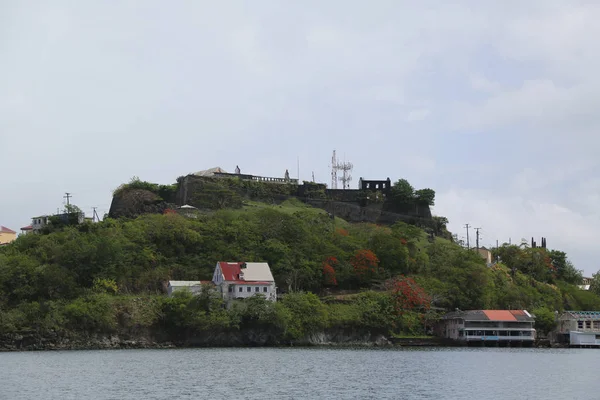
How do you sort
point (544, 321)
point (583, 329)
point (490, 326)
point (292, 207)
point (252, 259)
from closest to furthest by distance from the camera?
point (490, 326) → point (252, 259) → point (583, 329) → point (544, 321) → point (292, 207)

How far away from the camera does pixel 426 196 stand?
122m

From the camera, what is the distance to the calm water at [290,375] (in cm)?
4466

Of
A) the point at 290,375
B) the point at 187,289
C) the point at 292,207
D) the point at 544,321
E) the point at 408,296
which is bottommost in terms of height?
the point at 290,375

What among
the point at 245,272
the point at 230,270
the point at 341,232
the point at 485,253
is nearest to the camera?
the point at 230,270

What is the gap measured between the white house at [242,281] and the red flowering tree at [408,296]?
13.9 m

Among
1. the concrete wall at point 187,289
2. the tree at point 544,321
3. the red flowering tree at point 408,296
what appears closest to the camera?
the concrete wall at point 187,289

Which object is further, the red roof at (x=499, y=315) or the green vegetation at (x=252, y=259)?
the red roof at (x=499, y=315)

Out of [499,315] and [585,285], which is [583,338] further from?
[585,285]

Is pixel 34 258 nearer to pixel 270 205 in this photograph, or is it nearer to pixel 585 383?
pixel 270 205

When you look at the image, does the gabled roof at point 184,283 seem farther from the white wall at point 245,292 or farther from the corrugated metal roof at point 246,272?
the white wall at point 245,292

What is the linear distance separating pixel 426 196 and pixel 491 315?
111 ft

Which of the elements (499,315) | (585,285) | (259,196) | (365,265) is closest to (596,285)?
(585,285)

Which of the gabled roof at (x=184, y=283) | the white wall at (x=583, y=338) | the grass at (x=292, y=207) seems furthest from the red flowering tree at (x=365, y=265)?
the white wall at (x=583, y=338)

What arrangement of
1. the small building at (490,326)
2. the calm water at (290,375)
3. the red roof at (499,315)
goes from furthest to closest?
1. the red roof at (499,315)
2. the small building at (490,326)
3. the calm water at (290,375)
